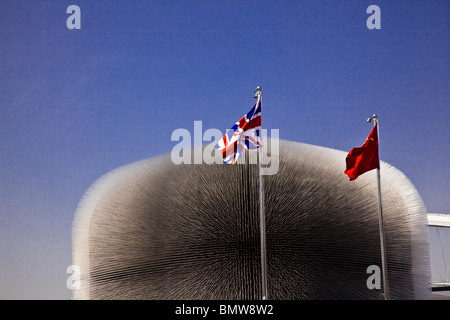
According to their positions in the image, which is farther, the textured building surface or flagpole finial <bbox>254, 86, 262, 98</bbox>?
the textured building surface

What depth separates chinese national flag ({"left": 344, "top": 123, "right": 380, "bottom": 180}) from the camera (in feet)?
65.7

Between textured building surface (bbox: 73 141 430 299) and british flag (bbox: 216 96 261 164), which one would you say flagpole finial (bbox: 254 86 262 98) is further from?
textured building surface (bbox: 73 141 430 299)

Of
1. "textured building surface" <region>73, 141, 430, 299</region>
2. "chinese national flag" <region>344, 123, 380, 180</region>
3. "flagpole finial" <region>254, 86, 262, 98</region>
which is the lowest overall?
"textured building surface" <region>73, 141, 430, 299</region>

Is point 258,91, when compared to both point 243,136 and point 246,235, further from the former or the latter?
point 246,235

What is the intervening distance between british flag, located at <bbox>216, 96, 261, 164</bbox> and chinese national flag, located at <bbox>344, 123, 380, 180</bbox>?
4.24 metres

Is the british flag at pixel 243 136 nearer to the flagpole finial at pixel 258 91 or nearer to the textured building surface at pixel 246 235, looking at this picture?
the flagpole finial at pixel 258 91

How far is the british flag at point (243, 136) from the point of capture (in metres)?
17.7

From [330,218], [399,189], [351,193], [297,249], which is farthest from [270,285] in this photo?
[399,189]

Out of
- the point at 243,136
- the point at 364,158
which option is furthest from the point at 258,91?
the point at 364,158

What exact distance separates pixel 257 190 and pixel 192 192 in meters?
2.85

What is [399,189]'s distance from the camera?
24797 mm

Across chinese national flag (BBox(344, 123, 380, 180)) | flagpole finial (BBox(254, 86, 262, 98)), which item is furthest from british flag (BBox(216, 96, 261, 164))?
chinese national flag (BBox(344, 123, 380, 180))
